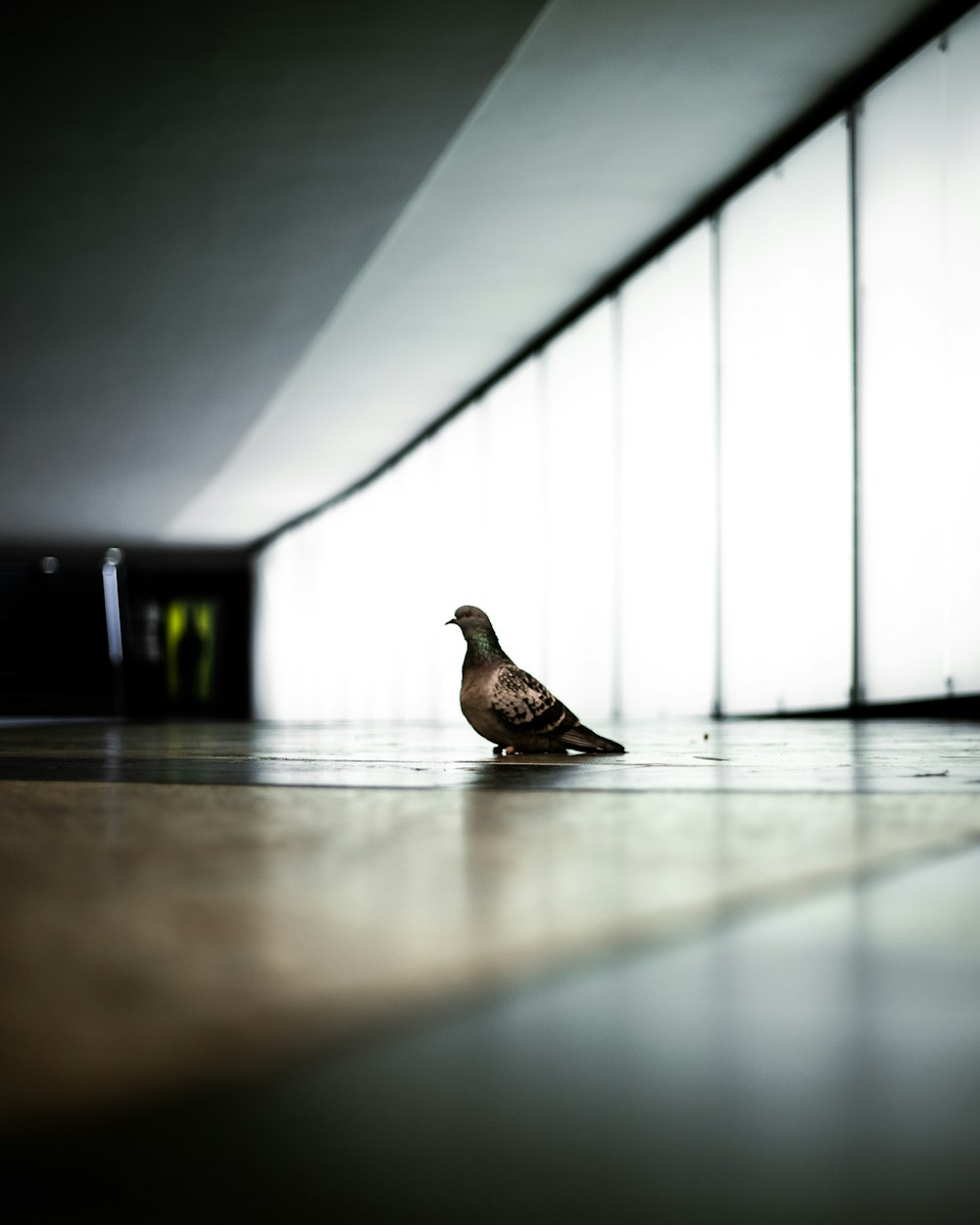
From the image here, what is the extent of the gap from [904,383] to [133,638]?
975 inches

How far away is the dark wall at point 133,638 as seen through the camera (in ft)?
92.4

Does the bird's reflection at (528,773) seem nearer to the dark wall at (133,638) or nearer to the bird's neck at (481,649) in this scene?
the bird's neck at (481,649)

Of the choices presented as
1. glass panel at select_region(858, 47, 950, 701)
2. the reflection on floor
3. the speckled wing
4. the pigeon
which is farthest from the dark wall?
the reflection on floor

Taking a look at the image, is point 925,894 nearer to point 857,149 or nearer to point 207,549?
point 857,149

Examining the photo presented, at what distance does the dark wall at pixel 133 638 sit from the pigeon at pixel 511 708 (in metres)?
25.9

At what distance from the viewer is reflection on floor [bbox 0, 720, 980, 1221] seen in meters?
0.34

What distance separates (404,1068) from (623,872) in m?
0.31

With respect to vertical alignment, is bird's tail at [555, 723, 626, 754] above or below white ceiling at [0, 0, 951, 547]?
below

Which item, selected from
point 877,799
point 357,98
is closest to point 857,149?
point 357,98

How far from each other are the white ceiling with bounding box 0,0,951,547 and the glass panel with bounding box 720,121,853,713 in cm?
56

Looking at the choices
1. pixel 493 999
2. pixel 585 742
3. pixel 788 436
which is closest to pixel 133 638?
pixel 788 436

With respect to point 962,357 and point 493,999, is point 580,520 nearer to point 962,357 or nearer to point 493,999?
point 962,357

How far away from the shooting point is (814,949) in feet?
2.66

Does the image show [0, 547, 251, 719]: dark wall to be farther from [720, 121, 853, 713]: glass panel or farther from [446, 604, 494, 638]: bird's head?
[446, 604, 494, 638]: bird's head
